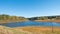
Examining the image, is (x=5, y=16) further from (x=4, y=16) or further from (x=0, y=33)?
(x=0, y=33)

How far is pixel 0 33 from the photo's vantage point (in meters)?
→ 13.2

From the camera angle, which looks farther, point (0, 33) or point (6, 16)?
point (6, 16)

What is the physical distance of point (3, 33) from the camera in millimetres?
13453

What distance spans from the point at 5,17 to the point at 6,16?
5200 mm

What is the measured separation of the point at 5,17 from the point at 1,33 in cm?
17432

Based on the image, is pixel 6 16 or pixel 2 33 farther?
pixel 6 16

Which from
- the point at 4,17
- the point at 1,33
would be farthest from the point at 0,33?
the point at 4,17

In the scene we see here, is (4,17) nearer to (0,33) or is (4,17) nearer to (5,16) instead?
(5,16)

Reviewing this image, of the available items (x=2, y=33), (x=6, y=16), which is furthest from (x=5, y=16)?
(x=2, y=33)

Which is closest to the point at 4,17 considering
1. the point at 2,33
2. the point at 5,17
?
the point at 5,17

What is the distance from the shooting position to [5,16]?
7426 inches

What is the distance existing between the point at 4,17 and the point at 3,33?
568 ft

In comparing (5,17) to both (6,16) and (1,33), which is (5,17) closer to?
(6,16)

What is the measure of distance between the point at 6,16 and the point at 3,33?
17912 cm
